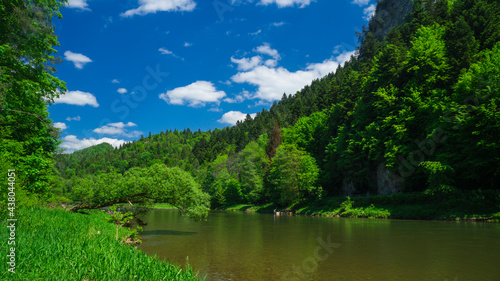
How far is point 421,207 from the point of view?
3538 centimetres

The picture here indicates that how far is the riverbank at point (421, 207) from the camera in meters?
29.9

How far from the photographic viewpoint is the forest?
1728 cm

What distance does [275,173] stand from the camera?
67938 mm

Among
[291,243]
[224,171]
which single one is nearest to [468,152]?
[291,243]

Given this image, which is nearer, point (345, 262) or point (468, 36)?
point (345, 262)

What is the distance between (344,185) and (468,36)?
104ft

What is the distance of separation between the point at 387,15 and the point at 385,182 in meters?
63.5

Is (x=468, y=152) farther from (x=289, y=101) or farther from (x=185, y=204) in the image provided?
(x=289, y=101)

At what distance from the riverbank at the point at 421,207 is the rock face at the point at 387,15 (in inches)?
2191
